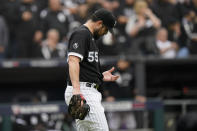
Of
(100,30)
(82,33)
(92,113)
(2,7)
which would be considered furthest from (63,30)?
(92,113)

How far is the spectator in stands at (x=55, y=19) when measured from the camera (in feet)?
29.9

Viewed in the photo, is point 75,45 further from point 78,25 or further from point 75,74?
point 78,25

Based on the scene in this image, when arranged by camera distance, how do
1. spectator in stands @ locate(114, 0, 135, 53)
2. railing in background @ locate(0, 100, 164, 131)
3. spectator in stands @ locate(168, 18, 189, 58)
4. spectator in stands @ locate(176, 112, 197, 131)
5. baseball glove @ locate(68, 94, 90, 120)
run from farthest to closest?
spectator in stands @ locate(168, 18, 189, 58) < spectator in stands @ locate(114, 0, 135, 53) < railing in background @ locate(0, 100, 164, 131) < spectator in stands @ locate(176, 112, 197, 131) < baseball glove @ locate(68, 94, 90, 120)

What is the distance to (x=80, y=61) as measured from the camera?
4809mm

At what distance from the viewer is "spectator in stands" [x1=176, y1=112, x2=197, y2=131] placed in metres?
7.14

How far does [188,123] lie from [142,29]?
2.43 metres

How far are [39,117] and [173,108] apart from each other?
2775 millimetres

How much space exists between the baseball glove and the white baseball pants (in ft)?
0.37

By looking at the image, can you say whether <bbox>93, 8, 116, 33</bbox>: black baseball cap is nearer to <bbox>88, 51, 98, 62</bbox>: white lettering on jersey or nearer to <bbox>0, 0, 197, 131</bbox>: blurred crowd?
<bbox>88, 51, 98, 62</bbox>: white lettering on jersey

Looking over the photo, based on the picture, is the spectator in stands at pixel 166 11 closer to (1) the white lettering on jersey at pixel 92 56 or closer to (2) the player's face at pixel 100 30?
(2) the player's face at pixel 100 30

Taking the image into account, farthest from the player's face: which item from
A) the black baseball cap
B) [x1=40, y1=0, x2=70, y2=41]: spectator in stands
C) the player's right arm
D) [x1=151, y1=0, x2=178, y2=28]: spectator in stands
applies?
[x1=151, y1=0, x2=178, y2=28]: spectator in stands

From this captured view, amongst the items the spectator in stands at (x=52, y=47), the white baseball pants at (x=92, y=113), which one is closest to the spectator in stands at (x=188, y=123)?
the white baseball pants at (x=92, y=113)

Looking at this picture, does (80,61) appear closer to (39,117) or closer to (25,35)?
(39,117)

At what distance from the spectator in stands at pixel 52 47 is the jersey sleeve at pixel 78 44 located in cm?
420
